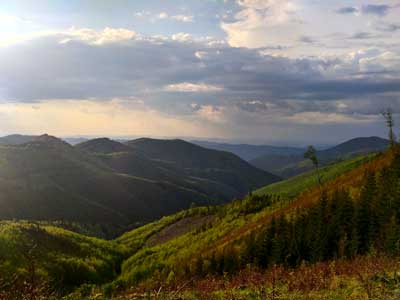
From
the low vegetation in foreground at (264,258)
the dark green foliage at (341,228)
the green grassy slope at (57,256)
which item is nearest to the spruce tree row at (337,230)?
the dark green foliage at (341,228)

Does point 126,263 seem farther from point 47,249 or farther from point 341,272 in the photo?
point 341,272

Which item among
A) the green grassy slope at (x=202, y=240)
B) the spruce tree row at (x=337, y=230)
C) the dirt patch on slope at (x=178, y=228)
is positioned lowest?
the dirt patch on slope at (x=178, y=228)

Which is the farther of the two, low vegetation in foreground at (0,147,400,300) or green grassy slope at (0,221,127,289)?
green grassy slope at (0,221,127,289)

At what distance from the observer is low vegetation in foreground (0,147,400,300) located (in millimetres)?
12922

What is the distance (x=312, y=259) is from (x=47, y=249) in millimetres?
51529

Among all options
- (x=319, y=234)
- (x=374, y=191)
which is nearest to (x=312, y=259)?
(x=319, y=234)

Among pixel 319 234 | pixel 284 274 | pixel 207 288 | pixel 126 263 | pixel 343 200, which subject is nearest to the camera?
pixel 207 288

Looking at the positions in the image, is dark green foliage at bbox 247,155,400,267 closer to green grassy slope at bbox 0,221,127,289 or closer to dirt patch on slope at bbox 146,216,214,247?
green grassy slope at bbox 0,221,127,289

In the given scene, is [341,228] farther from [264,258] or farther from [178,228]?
[178,228]

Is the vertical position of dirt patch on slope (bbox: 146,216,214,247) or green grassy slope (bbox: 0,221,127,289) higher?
green grassy slope (bbox: 0,221,127,289)

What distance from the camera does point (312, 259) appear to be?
133 feet

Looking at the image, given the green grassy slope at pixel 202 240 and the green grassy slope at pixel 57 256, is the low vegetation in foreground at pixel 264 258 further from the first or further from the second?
the green grassy slope at pixel 202 240

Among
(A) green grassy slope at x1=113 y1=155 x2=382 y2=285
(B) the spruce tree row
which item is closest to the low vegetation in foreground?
(B) the spruce tree row

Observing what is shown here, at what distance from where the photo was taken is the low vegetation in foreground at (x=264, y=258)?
509 inches
